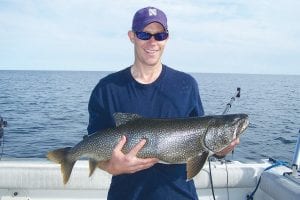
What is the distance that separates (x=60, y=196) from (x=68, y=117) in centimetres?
2455

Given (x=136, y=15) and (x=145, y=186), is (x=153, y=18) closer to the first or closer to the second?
(x=136, y=15)

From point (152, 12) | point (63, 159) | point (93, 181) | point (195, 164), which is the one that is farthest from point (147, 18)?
point (93, 181)

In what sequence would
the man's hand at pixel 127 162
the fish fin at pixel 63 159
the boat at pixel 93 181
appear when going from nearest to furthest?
the man's hand at pixel 127 162, the fish fin at pixel 63 159, the boat at pixel 93 181

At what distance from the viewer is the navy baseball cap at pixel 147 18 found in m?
4.70

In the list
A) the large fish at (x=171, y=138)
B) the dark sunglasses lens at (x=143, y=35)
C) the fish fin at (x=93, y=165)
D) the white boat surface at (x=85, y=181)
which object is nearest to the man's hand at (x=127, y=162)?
the large fish at (x=171, y=138)

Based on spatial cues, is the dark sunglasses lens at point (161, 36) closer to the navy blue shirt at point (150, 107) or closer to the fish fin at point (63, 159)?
the navy blue shirt at point (150, 107)

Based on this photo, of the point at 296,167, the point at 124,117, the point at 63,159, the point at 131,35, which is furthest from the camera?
the point at 296,167

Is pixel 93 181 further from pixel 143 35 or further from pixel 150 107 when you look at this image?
pixel 143 35

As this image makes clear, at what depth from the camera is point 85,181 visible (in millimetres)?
7461

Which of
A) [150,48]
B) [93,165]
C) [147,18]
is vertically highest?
[147,18]

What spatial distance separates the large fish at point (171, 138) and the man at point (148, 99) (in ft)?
0.37

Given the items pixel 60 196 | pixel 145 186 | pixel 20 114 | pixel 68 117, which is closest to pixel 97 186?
pixel 60 196

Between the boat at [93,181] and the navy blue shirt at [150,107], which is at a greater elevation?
the navy blue shirt at [150,107]

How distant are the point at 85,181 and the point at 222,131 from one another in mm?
3668
